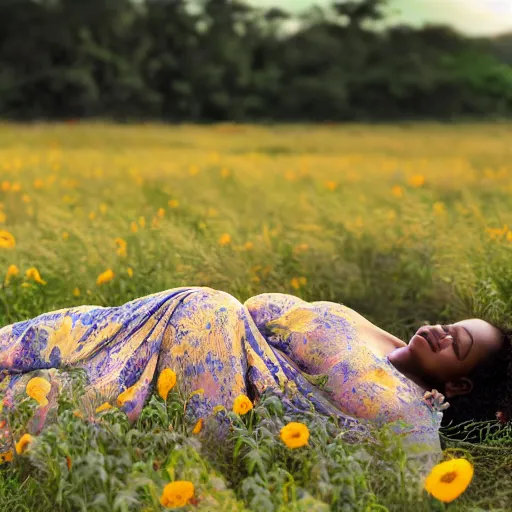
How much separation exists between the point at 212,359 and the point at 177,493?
734mm

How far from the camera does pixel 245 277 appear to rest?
4.66 meters

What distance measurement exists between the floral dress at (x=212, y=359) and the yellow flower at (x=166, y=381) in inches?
→ 2.4

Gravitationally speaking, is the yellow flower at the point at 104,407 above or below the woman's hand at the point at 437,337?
below

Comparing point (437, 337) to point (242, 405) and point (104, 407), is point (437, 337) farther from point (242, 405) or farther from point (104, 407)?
point (104, 407)

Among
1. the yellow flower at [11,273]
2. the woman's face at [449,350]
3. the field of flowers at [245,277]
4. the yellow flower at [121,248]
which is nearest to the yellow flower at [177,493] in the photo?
the field of flowers at [245,277]

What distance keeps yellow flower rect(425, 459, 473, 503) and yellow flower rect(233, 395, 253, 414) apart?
646 millimetres

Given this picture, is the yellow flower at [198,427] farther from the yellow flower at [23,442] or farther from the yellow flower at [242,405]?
the yellow flower at [23,442]

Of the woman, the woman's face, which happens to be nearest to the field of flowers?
the woman

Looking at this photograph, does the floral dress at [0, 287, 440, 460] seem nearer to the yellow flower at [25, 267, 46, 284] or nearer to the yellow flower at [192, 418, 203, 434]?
the yellow flower at [192, 418, 203, 434]

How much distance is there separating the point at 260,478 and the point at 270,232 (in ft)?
11.2

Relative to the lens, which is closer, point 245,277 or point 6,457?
point 6,457

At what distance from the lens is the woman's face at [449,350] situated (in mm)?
2938

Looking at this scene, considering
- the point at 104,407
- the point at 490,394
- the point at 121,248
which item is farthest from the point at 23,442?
the point at 121,248

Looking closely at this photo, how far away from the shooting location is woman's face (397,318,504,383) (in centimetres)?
294
